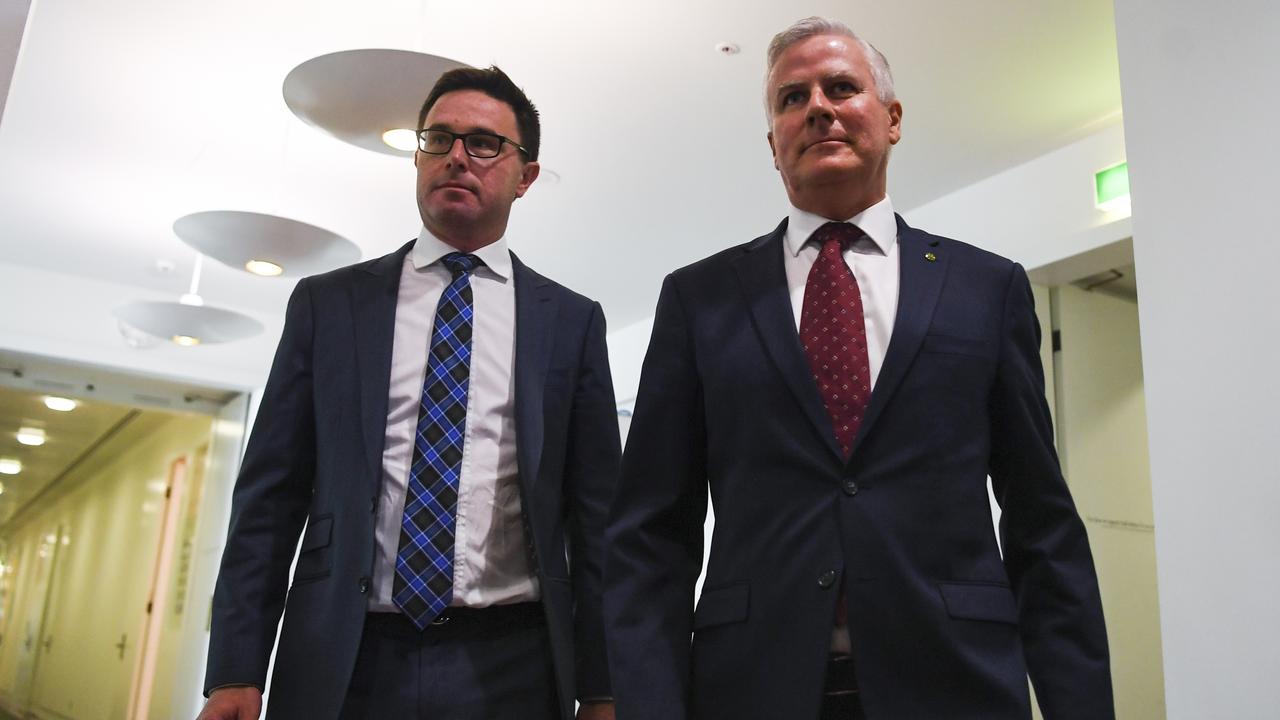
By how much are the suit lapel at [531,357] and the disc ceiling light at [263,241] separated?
2735mm

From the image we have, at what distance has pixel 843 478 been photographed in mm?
1402

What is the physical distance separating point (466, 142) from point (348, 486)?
2.27 feet

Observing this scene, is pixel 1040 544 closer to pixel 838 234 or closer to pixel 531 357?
pixel 838 234

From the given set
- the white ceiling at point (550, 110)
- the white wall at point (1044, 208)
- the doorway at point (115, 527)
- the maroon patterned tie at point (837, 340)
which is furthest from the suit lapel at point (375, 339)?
the doorway at point (115, 527)

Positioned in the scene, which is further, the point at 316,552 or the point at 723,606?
A: the point at 316,552

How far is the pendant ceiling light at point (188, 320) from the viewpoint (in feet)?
19.9

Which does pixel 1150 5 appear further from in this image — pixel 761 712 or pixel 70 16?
pixel 70 16

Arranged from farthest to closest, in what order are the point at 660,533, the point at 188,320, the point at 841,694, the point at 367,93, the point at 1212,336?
the point at 188,320 → the point at 367,93 → the point at 1212,336 → the point at 660,533 → the point at 841,694

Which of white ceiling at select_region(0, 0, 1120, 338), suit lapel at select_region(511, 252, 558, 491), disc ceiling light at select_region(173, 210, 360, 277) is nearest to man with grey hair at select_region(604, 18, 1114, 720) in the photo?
suit lapel at select_region(511, 252, 558, 491)

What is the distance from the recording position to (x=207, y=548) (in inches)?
352

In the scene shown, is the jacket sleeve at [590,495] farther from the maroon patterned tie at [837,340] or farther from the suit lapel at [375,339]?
the maroon patterned tie at [837,340]

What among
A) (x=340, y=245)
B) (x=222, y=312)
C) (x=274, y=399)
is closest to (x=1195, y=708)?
(x=274, y=399)

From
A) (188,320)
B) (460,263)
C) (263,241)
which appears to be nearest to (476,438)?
(460,263)

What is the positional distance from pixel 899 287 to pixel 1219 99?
A: 208 cm
